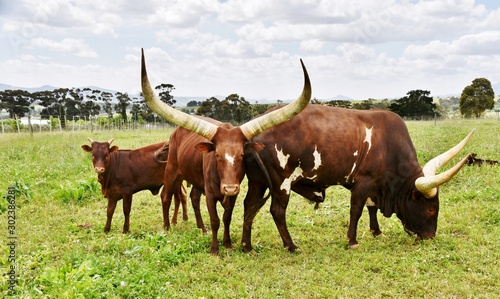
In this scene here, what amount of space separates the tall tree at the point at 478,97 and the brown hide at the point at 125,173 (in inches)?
2470

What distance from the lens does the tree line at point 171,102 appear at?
138 ft

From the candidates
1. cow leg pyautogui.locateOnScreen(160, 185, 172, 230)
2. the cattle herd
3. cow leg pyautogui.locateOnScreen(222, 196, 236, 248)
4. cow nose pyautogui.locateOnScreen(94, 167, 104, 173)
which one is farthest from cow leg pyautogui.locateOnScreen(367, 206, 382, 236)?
cow nose pyautogui.locateOnScreen(94, 167, 104, 173)

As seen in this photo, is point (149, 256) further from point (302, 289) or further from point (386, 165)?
point (386, 165)

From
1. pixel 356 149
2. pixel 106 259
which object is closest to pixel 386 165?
pixel 356 149

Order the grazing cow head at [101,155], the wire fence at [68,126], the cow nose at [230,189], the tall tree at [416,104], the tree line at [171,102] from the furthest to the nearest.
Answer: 1. the tall tree at [416,104]
2. the tree line at [171,102]
3. the wire fence at [68,126]
4. the grazing cow head at [101,155]
5. the cow nose at [230,189]

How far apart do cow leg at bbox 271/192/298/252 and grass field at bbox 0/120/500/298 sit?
15cm

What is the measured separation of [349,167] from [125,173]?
14.3ft

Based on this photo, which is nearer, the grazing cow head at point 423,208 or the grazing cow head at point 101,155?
the grazing cow head at point 423,208

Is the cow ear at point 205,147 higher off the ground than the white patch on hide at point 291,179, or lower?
higher

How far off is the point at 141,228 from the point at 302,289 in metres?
4.13

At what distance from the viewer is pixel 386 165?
279 inches

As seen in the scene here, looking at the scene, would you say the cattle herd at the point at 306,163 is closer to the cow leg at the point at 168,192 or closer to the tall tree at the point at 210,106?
the cow leg at the point at 168,192

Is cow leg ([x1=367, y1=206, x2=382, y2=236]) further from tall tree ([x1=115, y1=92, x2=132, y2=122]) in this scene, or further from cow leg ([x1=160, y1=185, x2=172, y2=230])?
tall tree ([x1=115, y1=92, x2=132, y2=122])

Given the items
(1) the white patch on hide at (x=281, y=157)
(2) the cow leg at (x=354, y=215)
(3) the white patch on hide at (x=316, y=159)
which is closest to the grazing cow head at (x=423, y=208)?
(2) the cow leg at (x=354, y=215)
